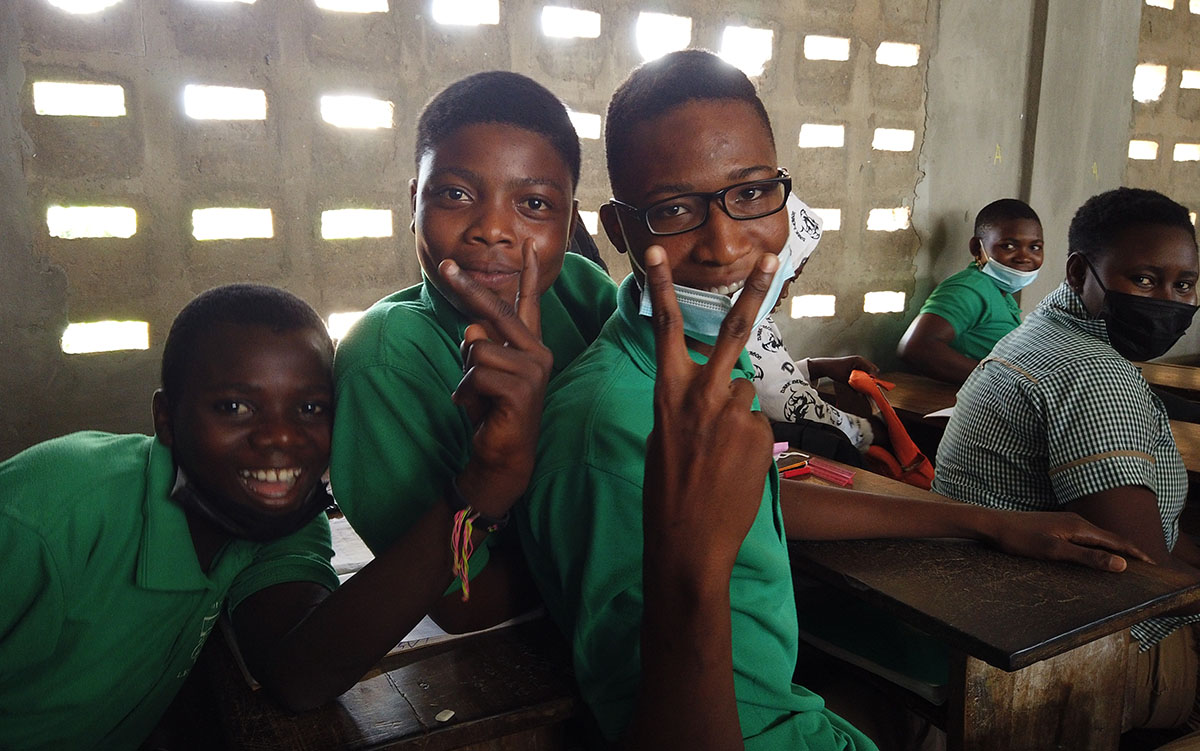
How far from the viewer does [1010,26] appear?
498 cm

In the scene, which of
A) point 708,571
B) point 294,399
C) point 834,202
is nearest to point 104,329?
point 294,399

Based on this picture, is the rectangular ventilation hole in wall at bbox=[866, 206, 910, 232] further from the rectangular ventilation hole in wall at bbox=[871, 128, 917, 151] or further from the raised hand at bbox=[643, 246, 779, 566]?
the raised hand at bbox=[643, 246, 779, 566]

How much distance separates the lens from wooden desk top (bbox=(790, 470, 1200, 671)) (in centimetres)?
124

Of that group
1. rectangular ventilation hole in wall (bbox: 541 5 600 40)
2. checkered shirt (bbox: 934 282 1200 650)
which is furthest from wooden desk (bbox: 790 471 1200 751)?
rectangular ventilation hole in wall (bbox: 541 5 600 40)

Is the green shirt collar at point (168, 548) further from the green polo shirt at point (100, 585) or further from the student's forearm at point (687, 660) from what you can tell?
the student's forearm at point (687, 660)

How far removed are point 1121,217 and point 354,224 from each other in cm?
256

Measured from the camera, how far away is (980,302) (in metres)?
4.27

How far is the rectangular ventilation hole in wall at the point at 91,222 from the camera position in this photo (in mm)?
2809

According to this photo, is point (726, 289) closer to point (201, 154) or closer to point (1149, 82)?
point (201, 154)

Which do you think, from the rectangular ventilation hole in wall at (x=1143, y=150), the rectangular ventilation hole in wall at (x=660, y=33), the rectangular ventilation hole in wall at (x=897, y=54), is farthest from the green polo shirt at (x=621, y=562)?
the rectangular ventilation hole in wall at (x=1143, y=150)

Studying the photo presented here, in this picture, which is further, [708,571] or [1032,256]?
[1032,256]

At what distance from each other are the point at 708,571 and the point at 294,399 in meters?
0.77

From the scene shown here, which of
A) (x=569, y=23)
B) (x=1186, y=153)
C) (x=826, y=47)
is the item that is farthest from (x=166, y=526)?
(x=1186, y=153)

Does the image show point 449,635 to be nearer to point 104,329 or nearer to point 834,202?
point 104,329
